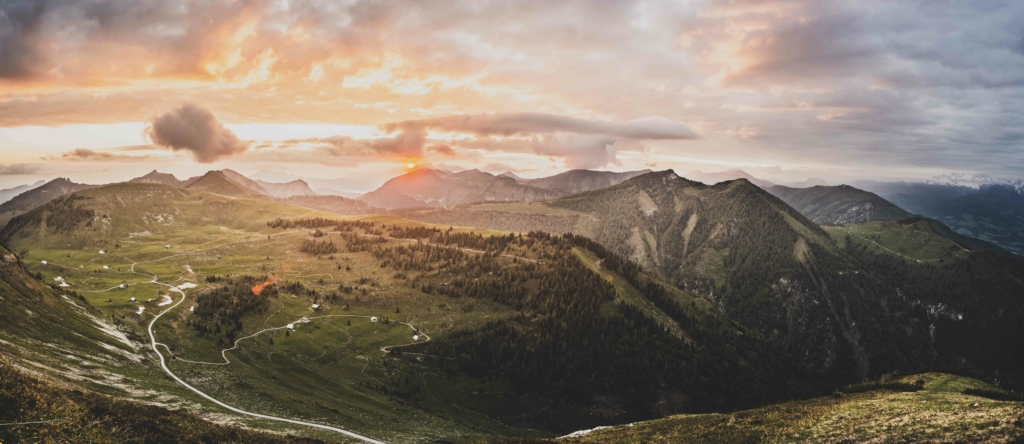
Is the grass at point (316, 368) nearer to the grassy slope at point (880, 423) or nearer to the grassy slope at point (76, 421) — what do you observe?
the grassy slope at point (76, 421)

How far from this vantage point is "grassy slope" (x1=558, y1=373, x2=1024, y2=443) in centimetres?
3269

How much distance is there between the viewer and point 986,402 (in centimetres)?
3978

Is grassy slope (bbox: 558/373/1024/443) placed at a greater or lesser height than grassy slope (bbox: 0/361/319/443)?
lesser

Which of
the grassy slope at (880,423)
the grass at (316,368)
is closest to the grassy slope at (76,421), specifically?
the grass at (316,368)

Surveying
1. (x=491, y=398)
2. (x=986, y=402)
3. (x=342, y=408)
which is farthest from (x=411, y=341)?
(x=986, y=402)

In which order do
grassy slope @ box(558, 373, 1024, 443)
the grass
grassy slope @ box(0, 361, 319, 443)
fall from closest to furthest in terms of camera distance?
grassy slope @ box(0, 361, 319, 443)
grassy slope @ box(558, 373, 1024, 443)
the grass

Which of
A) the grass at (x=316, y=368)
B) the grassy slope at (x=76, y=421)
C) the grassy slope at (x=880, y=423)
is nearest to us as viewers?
the grassy slope at (x=76, y=421)

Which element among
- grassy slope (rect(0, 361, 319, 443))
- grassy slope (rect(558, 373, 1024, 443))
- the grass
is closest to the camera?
grassy slope (rect(0, 361, 319, 443))

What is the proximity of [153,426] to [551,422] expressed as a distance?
12149 cm

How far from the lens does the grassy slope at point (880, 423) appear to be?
3269 centimetres

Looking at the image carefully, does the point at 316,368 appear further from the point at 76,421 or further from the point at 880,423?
the point at 880,423

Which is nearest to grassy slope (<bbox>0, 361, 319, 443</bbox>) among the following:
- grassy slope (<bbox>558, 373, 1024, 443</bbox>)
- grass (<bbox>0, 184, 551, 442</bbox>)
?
grass (<bbox>0, 184, 551, 442</bbox>)

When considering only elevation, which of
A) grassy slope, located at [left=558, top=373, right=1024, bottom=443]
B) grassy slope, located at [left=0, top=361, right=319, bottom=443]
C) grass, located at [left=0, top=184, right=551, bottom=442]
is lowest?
grass, located at [left=0, top=184, right=551, bottom=442]

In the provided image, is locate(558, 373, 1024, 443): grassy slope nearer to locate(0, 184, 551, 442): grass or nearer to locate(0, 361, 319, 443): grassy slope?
locate(0, 361, 319, 443): grassy slope
